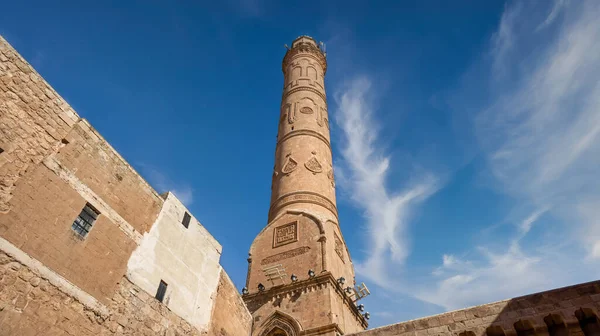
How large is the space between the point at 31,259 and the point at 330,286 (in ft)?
26.0

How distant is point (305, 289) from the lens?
451 inches

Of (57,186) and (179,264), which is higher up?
(57,186)

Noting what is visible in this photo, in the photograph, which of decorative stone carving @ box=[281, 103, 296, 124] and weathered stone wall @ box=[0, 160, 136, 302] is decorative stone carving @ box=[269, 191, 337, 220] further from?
weathered stone wall @ box=[0, 160, 136, 302]

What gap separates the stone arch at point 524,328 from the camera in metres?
6.58

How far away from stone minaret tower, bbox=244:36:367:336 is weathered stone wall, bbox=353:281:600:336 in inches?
150

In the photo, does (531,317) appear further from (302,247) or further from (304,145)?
(304,145)

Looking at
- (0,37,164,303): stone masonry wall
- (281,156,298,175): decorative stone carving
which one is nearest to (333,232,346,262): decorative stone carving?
(281,156,298,175): decorative stone carving

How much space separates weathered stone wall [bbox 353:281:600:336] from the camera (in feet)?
20.8

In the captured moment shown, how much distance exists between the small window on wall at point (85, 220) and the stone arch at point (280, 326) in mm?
6675

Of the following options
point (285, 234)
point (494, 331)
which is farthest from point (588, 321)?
point (285, 234)

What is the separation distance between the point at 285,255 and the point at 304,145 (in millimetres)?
5431

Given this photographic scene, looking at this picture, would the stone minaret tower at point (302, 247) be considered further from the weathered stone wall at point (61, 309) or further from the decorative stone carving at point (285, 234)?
the weathered stone wall at point (61, 309)

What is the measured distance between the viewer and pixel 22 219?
5.11m

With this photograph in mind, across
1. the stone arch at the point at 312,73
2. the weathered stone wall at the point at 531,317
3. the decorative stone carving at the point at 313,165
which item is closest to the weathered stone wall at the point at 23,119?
the weathered stone wall at the point at 531,317
